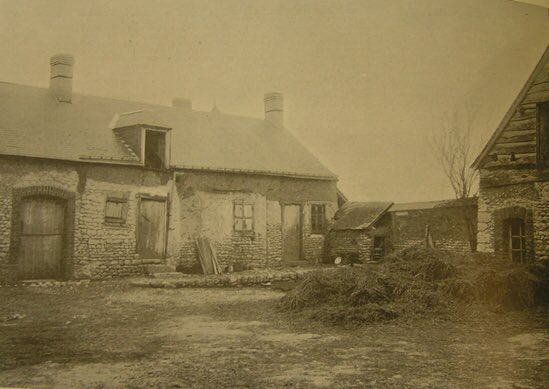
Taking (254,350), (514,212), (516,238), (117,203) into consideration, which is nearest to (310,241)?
(117,203)

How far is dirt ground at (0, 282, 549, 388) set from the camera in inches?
157

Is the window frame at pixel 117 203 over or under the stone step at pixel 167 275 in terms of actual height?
over

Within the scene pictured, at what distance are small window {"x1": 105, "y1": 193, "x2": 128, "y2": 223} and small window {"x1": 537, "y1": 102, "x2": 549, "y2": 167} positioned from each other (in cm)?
724

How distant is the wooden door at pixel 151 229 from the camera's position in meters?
10.5

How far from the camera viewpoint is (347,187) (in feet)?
30.0

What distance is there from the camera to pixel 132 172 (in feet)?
33.9

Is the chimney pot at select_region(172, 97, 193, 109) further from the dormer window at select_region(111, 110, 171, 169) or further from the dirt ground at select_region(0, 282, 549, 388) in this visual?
the dirt ground at select_region(0, 282, 549, 388)

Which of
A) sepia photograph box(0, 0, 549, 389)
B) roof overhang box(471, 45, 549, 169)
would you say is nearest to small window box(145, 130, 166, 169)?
sepia photograph box(0, 0, 549, 389)

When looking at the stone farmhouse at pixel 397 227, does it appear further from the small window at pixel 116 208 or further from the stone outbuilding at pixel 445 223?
the small window at pixel 116 208

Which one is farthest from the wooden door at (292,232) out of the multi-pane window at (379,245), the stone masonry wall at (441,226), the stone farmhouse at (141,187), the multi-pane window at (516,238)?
the multi-pane window at (516,238)

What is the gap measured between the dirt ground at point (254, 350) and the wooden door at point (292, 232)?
6.24 metres

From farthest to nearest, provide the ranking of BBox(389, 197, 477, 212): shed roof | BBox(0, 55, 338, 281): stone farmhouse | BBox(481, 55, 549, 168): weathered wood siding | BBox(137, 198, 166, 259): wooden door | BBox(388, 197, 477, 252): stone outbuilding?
BBox(137, 198, 166, 259): wooden door < BBox(0, 55, 338, 281): stone farmhouse < BBox(388, 197, 477, 252): stone outbuilding < BBox(389, 197, 477, 212): shed roof < BBox(481, 55, 549, 168): weathered wood siding

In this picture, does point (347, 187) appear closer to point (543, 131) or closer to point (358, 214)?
point (358, 214)

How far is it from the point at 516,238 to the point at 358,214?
4.99 m
